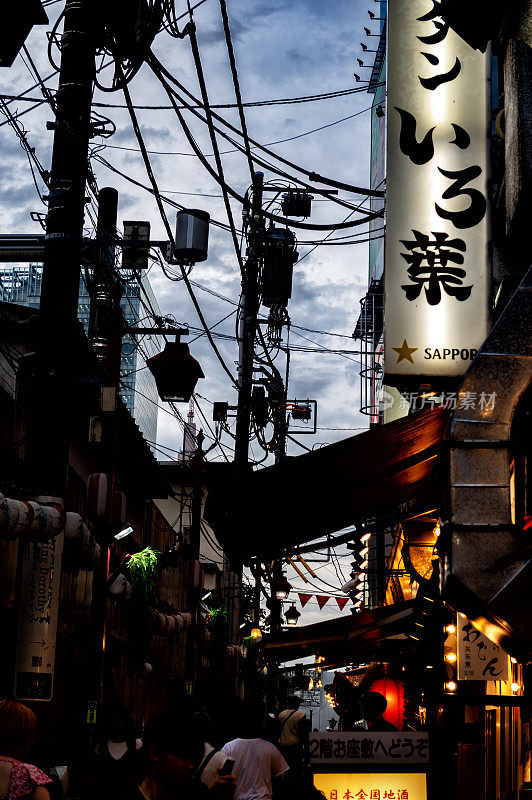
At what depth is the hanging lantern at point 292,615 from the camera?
156 feet

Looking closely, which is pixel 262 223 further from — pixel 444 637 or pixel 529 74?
pixel 529 74

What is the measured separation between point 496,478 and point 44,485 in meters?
4.97

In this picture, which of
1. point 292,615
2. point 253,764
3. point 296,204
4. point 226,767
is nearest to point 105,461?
point 253,764

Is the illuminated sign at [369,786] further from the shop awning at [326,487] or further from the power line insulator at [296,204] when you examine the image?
the power line insulator at [296,204]

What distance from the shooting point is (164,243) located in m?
20.4

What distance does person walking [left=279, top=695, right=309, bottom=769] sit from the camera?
15594 millimetres

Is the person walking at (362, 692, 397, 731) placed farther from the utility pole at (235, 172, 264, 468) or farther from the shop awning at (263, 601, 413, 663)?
the utility pole at (235, 172, 264, 468)

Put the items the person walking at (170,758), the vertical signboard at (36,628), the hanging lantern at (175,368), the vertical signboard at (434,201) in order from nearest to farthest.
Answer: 1. the person walking at (170,758)
2. the vertical signboard at (36,628)
3. the vertical signboard at (434,201)
4. the hanging lantern at (175,368)

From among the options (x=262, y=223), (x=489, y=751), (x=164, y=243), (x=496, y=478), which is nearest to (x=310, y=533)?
(x=496, y=478)

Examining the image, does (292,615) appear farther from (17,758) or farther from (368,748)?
(17,758)

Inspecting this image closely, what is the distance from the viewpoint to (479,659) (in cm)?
1336

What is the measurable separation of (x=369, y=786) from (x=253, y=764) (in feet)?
7.94

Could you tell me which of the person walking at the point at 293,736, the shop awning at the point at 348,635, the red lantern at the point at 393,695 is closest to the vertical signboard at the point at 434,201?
the person walking at the point at 293,736

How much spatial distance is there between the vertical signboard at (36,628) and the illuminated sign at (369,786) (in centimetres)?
379
